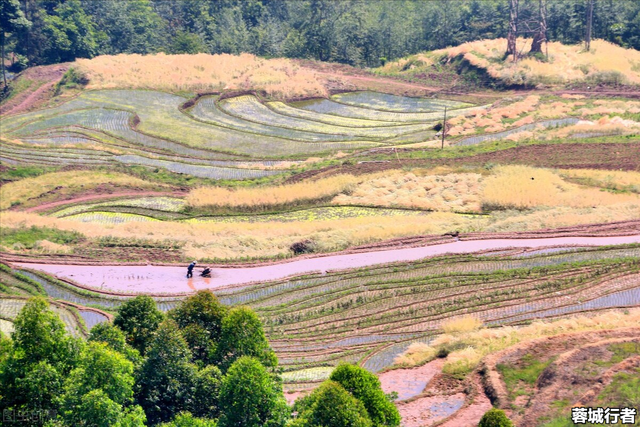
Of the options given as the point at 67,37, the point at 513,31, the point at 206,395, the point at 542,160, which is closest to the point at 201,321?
the point at 206,395

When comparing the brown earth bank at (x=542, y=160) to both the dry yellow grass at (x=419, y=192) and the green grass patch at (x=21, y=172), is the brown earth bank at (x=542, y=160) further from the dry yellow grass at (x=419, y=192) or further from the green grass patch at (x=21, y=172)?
the green grass patch at (x=21, y=172)

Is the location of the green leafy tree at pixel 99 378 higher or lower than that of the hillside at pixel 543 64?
lower

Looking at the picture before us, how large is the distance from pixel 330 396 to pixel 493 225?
2708 centimetres

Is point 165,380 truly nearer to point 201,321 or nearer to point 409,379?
point 201,321

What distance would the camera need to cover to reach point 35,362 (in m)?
25.0

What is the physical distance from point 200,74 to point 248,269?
177ft

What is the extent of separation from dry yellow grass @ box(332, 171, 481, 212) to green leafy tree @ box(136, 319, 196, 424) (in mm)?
29018

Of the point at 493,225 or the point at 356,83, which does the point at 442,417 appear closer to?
the point at 493,225

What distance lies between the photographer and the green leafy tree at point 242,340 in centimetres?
2689

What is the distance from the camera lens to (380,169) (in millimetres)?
60906

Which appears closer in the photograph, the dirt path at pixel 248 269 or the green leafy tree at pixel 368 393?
the green leafy tree at pixel 368 393

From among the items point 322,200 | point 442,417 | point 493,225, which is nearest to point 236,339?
point 442,417

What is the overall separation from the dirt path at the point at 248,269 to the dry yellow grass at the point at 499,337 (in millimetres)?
9340

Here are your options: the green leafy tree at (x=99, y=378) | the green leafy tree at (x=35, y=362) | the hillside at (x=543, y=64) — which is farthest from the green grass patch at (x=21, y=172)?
the hillside at (x=543, y=64)
